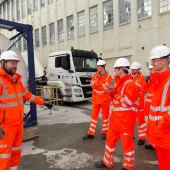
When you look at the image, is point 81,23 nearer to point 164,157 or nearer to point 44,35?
point 44,35

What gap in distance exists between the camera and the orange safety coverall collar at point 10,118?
309 centimetres

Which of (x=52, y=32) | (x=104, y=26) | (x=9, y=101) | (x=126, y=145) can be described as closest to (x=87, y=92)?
(x=126, y=145)

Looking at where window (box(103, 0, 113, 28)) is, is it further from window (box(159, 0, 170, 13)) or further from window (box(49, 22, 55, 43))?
window (box(49, 22, 55, 43))

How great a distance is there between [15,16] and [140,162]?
29314 millimetres

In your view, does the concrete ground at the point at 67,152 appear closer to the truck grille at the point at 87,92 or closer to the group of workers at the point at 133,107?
the group of workers at the point at 133,107

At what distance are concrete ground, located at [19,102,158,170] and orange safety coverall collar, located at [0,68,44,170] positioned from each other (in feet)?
3.01

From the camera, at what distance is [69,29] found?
21.0m

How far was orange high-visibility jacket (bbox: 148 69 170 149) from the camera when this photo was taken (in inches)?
95.6

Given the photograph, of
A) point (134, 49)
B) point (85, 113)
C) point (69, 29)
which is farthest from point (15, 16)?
point (85, 113)

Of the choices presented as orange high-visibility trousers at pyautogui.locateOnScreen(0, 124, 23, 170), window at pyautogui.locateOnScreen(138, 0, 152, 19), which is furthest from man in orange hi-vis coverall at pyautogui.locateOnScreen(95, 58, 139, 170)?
window at pyautogui.locateOnScreen(138, 0, 152, 19)

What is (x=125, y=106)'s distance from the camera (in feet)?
11.7

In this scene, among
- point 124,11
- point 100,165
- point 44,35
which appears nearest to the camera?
point 100,165

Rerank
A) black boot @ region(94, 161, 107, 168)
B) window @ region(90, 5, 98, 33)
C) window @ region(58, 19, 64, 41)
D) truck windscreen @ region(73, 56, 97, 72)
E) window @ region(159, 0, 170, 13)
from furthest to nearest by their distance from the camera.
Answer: window @ region(58, 19, 64, 41) → window @ region(90, 5, 98, 33) → window @ region(159, 0, 170, 13) → truck windscreen @ region(73, 56, 97, 72) → black boot @ region(94, 161, 107, 168)

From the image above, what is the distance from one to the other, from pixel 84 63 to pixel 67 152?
7213mm
